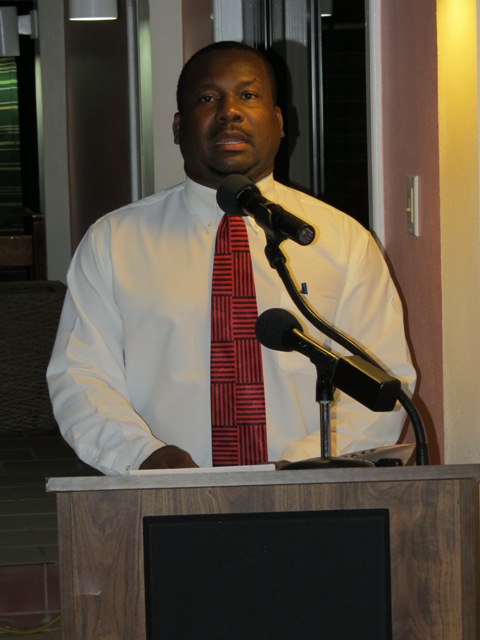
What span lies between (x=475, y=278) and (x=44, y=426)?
3556 millimetres

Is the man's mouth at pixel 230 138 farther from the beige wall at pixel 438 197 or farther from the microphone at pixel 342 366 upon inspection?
the microphone at pixel 342 366

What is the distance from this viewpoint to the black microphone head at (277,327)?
4.60ft

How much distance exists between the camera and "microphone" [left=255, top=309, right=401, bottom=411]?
1283 mm

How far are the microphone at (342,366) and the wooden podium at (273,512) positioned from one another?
0.08 metres

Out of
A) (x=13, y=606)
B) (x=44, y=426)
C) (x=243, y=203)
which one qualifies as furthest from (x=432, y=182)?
(x=44, y=426)

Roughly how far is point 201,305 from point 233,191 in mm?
393

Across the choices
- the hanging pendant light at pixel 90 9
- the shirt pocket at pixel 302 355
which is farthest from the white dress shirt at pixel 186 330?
the hanging pendant light at pixel 90 9

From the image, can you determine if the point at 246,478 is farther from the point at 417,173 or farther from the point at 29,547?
the point at 29,547

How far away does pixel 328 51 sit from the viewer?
298cm

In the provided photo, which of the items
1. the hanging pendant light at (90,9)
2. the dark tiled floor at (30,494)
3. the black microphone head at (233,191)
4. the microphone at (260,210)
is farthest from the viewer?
the hanging pendant light at (90,9)

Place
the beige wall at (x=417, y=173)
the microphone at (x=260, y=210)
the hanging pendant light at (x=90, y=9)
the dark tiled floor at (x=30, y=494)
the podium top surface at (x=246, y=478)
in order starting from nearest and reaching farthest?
the podium top surface at (x=246, y=478) → the microphone at (x=260, y=210) → the beige wall at (x=417, y=173) → the dark tiled floor at (x=30, y=494) → the hanging pendant light at (x=90, y=9)

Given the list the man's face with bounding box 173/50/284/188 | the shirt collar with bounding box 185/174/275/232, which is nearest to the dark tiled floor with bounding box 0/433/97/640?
the shirt collar with bounding box 185/174/275/232

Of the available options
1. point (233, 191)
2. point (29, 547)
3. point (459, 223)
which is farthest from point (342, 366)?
point (29, 547)

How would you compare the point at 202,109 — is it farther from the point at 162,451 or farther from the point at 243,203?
the point at 162,451
